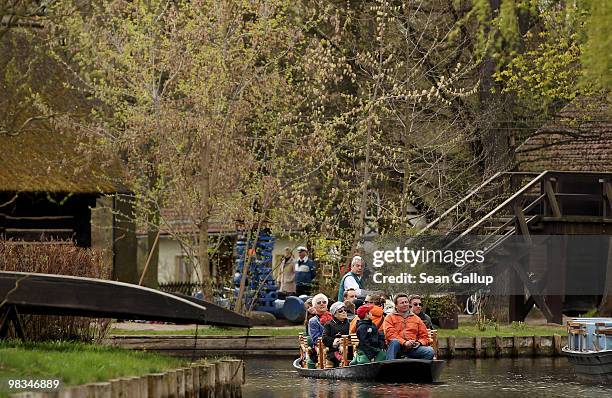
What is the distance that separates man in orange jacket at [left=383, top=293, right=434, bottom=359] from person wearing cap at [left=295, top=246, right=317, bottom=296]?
15437 mm

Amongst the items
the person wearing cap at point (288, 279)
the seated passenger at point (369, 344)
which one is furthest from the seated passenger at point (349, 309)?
the person wearing cap at point (288, 279)

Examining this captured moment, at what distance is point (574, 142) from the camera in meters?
43.6

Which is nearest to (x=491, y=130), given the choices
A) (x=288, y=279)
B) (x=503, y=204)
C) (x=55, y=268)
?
(x=503, y=204)

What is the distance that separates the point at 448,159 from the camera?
41.9 metres

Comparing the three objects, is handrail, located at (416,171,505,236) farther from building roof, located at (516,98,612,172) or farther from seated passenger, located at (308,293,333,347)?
seated passenger, located at (308,293,333,347)

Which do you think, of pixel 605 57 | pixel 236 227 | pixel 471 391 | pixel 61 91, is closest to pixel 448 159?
pixel 236 227

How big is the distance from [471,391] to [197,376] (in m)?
5.63

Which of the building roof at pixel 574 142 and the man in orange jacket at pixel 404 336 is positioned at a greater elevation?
the building roof at pixel 574 142

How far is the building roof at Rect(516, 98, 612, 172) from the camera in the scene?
140 feet

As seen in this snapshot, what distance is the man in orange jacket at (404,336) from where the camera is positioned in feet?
81.7

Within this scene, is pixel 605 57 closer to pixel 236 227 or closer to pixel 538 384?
pixel 538 384

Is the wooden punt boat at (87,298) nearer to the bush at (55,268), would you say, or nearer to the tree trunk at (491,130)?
the bush at (55,268)

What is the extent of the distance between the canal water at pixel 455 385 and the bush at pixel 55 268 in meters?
2.62

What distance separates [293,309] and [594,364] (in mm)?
11263
